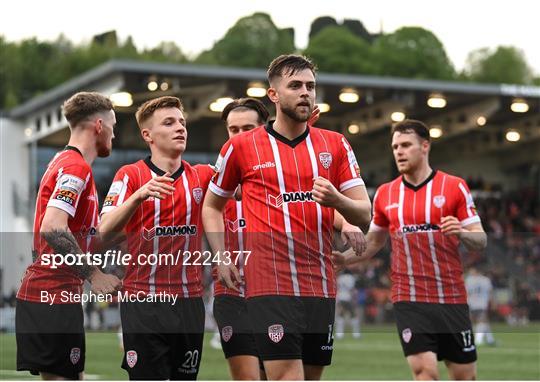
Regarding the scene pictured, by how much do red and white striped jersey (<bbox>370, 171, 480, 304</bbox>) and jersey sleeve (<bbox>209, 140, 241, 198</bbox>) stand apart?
102 inches

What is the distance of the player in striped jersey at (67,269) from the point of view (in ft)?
22.4

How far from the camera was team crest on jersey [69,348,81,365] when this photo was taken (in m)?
6.96

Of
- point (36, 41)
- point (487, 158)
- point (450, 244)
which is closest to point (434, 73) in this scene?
point (36, 41)

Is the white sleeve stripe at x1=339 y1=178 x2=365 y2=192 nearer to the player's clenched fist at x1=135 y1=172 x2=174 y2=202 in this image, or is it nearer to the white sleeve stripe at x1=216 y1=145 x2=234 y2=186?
the white sleeve stripe at x1=216 y1=145 x2=234 y2=186

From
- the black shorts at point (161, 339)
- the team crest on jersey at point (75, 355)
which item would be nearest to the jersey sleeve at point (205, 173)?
the black shorts at point (161, 339)

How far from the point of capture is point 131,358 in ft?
23.3

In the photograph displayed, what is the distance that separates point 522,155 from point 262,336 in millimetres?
43206

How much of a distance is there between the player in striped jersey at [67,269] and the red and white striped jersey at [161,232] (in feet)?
0.75

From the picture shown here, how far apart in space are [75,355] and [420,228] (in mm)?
3221

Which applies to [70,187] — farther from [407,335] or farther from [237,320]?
[407,335]

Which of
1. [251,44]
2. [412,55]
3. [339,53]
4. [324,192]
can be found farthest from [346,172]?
[251,44]

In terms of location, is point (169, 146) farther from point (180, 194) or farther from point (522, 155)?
point (522, 155)

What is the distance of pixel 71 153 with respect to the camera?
6.97 m

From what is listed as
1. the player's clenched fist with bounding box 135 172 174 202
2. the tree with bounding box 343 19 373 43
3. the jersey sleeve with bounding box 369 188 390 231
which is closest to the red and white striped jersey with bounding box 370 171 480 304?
the jersey sleeve with bounding box 369 188 390 231
